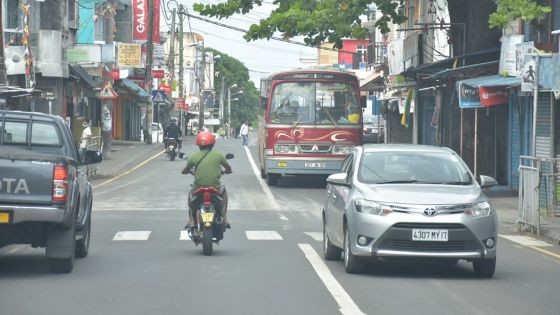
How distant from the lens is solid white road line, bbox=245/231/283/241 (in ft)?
63.8

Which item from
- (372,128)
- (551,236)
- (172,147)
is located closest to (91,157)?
(551,236)

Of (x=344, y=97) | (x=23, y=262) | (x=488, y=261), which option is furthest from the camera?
(x=344, y=97)

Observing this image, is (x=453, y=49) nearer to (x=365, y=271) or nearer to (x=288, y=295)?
(x=365, y=271)

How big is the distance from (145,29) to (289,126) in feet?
116

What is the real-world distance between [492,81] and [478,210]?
1547 cm

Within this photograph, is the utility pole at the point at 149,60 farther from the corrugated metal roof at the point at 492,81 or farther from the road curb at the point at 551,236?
the road curb at the point at 551,236

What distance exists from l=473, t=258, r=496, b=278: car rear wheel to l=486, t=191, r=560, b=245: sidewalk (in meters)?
5.85

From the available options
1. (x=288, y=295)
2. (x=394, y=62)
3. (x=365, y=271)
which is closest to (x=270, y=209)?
(x=365, y=271)

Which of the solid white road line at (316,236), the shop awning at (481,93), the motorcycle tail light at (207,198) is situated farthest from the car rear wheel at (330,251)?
the shop awning at (481,93)

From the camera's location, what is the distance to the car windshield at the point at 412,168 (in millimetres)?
14633

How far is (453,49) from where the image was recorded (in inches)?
1480

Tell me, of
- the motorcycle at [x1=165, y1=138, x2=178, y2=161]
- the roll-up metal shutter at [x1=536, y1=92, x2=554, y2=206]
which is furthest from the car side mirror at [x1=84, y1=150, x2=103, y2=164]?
the motorcycle at [x1=165, y1=138, x2=178, y2=161]

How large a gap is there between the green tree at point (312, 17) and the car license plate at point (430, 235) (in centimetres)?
1473

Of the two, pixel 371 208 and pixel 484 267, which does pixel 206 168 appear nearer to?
pixel 371 208
